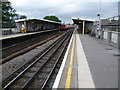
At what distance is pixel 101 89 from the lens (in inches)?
181

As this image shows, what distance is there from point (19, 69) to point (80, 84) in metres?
4.39

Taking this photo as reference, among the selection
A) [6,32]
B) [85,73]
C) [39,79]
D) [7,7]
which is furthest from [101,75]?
[7,7]

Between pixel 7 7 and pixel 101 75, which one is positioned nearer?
pixel 101 75

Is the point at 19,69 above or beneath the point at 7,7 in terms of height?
beneath

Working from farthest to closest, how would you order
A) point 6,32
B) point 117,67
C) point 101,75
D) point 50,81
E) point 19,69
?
1. point 6,32
2. point 19,69
3. point 117,67
4. point 50,81
5. point 101,75

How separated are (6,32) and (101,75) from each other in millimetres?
25931

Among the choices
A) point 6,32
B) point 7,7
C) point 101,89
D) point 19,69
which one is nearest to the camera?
point 101,89

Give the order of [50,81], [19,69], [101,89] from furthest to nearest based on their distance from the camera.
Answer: [19,69]
[50,81]
[101,89]

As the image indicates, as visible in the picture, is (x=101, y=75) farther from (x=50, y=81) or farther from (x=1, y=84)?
(x=1, y=84)

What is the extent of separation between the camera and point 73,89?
4.69 metres

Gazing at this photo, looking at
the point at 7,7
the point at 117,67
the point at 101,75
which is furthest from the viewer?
the point at 7,7

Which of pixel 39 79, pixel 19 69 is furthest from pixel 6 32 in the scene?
pixel 39 79

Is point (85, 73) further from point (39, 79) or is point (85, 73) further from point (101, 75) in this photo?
point (39, 79)

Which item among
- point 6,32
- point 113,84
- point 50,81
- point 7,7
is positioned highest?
point 7,7
